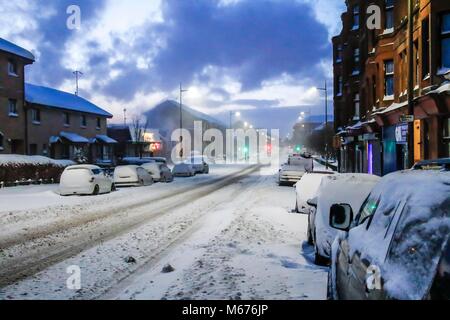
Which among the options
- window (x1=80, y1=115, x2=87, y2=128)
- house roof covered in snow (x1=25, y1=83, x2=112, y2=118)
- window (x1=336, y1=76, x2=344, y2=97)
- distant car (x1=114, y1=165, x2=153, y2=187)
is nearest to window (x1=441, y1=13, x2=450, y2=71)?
distant car (x1=114, y1=165, x2=153, y2=187)

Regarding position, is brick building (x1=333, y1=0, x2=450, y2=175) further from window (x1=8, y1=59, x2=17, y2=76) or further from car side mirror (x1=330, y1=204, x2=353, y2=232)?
window (x1=8, y1=59, x2=17, y2=76)

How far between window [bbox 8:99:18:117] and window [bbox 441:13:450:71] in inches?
1185

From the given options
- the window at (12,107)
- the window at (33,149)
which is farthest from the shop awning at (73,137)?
the window at (12,107)

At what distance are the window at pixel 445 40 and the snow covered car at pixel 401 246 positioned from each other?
14.6 metres

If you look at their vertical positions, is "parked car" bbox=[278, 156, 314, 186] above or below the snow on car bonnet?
below

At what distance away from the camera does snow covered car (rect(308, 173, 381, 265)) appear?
7801mm

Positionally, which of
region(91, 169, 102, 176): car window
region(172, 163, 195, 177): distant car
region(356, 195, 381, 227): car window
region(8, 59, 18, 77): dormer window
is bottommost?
Answer: region(172, 163, 195, 177): distant car

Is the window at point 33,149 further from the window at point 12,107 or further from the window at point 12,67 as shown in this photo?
the window at point 12,67

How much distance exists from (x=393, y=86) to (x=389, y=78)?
938mm

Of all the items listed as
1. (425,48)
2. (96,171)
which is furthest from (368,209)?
(96,171)

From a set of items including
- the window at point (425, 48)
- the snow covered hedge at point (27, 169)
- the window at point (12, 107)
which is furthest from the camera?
the window at point (12, 107)

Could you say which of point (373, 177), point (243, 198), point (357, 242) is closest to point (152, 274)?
point (357, 242)

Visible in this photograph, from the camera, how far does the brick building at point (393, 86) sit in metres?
17.2

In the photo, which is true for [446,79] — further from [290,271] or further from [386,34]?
[290,271]
